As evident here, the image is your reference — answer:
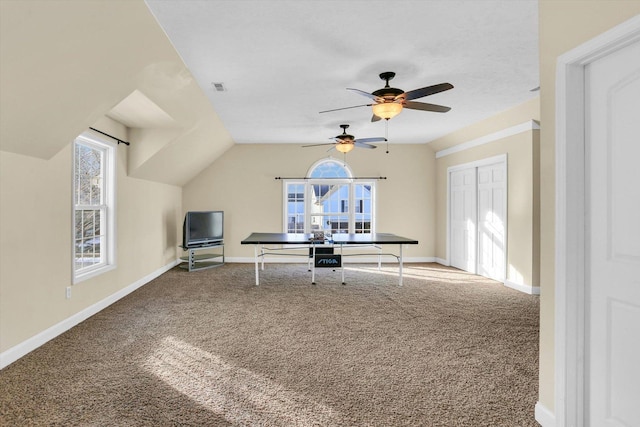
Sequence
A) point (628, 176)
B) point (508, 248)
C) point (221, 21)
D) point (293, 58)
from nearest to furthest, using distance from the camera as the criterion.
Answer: point (628, 176)
point (221, 21)
point (293, 58)
point (508, 248)

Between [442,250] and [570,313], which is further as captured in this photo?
[442,250]

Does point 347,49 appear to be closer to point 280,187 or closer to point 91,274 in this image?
point 91,274

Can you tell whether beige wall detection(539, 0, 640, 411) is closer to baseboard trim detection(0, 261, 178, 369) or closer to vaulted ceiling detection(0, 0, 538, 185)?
vaulted ceiling detection(0, 0, 538, 185)

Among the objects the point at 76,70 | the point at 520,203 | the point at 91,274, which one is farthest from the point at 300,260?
the point at 76,70

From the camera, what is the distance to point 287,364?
8.34 ft

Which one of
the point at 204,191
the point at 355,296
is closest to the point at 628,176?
the point at 355,296

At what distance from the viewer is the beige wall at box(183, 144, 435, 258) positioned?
281 inches

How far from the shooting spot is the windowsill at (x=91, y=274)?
11.4 feet

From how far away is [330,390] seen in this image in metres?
2.17

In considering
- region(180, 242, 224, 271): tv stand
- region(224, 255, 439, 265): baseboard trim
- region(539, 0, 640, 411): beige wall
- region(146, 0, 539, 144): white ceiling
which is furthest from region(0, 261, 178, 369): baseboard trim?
region(539, 0, 640, 411): beige wall

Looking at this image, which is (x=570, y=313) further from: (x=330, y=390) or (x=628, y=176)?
(x=330, y=390)

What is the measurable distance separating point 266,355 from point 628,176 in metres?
2.52

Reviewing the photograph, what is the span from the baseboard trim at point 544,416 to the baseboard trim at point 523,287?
131 inches

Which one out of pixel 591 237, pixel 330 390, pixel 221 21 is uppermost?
pixel 221 21
